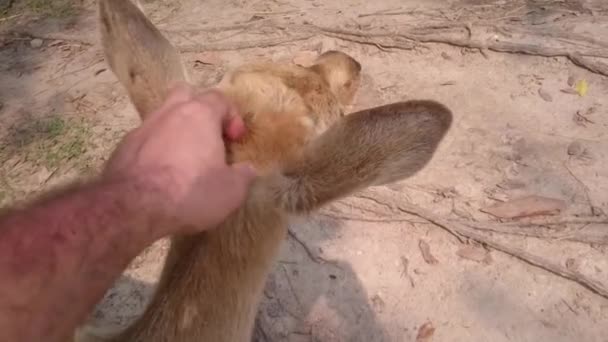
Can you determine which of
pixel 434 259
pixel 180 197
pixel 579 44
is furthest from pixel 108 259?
pixel 579 44

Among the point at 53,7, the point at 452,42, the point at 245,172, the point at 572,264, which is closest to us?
the point at 245,172

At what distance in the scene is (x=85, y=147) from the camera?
4664 mm

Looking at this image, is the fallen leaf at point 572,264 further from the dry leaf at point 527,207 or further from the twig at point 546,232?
the dry leaf at point 527,207

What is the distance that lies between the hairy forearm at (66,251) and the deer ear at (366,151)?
51 cm

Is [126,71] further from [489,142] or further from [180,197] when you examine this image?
[489,142]

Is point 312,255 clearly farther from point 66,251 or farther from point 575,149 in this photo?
point 66,251

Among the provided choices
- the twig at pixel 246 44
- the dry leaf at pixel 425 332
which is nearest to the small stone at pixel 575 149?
the dry leaf at pixel 425 332

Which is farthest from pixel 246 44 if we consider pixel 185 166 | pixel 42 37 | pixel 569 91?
pixel 185 166

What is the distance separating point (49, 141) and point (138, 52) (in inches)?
105

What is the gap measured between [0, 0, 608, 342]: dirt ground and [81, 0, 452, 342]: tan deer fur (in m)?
0.72

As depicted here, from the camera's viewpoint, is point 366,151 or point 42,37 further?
point 42,37

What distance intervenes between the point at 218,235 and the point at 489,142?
2604mm

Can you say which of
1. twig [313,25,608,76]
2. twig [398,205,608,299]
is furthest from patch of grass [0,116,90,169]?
twig [398,205,608,299]

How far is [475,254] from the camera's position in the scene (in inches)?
146
